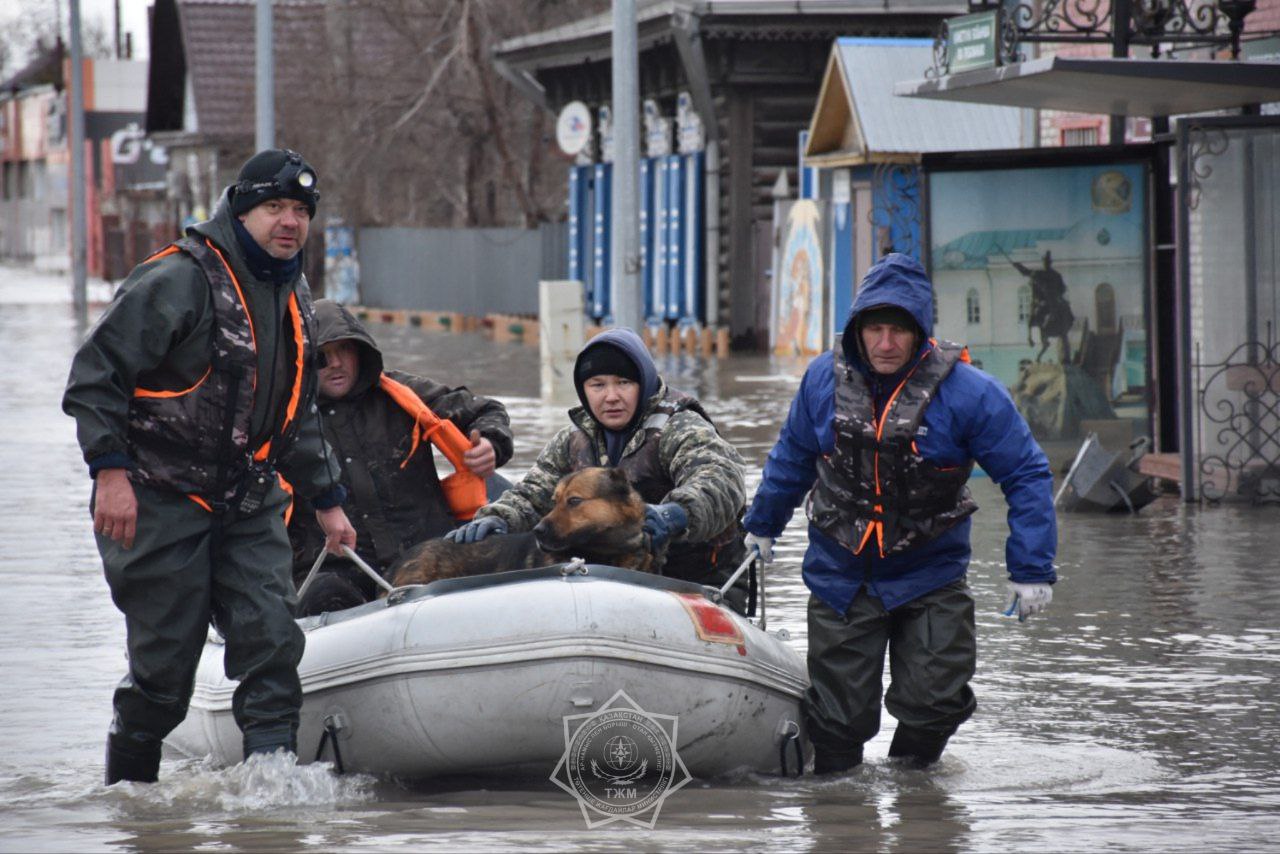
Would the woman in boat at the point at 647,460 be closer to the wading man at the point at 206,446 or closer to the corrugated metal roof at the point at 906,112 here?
the wading man at the point at 206,446

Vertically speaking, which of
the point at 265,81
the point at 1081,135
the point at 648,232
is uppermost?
the point at 265,81

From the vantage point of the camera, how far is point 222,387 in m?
5.44

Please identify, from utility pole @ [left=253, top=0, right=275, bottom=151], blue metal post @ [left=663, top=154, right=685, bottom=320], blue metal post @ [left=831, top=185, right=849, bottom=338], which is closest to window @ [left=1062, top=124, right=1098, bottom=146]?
blue metal post @ [left=831, top=185, right=849, bottom=338]

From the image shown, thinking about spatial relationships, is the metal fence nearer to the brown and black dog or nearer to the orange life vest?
the orange life vest

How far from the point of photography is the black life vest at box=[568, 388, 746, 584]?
6.43 meters

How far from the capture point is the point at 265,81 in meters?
23.3

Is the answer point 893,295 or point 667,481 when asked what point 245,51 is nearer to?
point 667,481

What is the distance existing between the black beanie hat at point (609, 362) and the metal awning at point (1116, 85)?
563cm

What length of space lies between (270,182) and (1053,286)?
9.08m

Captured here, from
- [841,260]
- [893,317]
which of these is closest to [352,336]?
[893,317]

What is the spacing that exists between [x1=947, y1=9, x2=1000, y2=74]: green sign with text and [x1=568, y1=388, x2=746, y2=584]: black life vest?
21.3 feet

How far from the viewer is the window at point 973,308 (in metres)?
14.0

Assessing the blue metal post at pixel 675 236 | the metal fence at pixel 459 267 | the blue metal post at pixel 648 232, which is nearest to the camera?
the blue metal post at pixel 675 236

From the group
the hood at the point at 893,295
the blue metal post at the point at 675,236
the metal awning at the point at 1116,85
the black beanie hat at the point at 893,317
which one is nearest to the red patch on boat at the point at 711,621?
the hood at the point at 893,295
